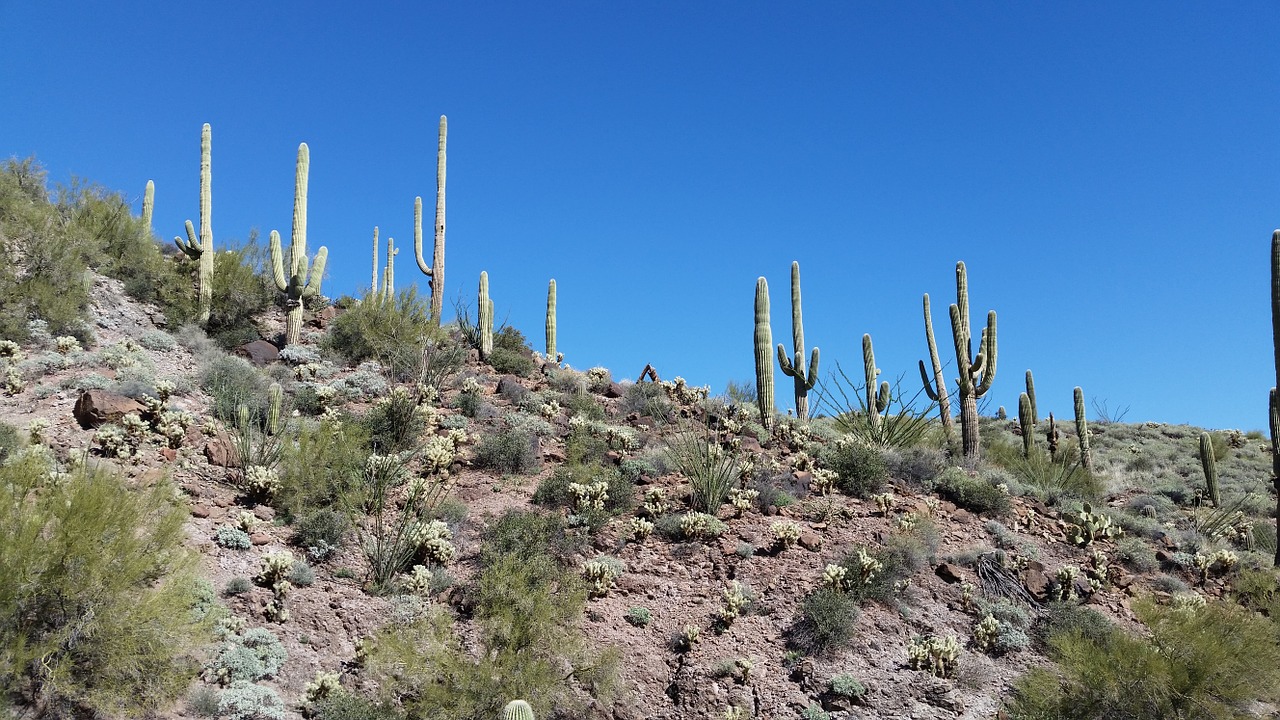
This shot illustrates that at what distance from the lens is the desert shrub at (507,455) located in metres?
13.7

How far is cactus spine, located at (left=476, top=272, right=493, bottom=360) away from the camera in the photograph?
66.2ft

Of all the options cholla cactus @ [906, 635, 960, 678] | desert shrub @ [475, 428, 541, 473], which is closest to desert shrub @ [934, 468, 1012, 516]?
cholla cactus @ [906, 635, 960, 678]

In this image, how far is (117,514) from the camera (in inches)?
298

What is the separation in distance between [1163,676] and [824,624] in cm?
363

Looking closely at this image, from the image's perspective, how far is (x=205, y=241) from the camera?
19203 millimetres

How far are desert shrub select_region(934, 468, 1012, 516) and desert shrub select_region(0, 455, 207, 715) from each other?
12.1 meters

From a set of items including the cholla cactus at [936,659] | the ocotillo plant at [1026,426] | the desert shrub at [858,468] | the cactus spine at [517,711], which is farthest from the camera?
the ocotillo plant at [1026,426]

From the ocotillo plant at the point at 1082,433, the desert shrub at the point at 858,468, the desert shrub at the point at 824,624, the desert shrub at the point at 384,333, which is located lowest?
the desert shrub at the point at 824,624

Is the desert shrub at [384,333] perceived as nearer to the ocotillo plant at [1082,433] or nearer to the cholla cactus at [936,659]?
the cholla cactus at [936,659]

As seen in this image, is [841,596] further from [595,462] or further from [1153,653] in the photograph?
[595,462]

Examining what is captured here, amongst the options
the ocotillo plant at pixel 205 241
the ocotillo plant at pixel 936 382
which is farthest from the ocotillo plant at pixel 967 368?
the ocotillo plant at pixel 205 241

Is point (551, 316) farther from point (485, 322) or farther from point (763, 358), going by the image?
point (763, 358)

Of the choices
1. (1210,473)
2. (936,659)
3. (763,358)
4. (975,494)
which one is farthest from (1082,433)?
(936,659)

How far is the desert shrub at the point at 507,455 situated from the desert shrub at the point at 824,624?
5287 millimetres
